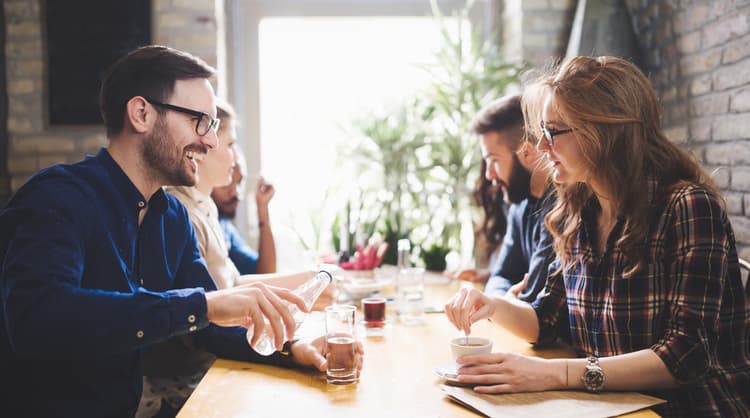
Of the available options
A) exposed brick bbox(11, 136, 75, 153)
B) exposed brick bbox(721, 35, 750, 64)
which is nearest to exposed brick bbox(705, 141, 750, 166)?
exposed brick bbox(721, 35, 750, 64)

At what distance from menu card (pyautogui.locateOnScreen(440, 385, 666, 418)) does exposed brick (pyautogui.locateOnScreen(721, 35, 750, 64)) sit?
1.82 meters

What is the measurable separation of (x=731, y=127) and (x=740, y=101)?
119mm

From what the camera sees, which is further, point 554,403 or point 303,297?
point 303,297

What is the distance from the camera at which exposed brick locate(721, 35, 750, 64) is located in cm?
257

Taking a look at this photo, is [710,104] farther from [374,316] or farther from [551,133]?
[374,316]

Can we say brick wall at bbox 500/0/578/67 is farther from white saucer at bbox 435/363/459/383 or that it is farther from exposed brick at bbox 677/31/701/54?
white saucer at bbox 435/363/459/383

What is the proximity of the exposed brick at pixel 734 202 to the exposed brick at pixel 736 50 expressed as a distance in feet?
1.74

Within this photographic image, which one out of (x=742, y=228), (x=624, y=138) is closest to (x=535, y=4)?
(x=742, y=228)

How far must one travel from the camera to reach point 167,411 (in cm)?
190

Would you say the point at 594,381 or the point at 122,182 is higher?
the point at 122,182

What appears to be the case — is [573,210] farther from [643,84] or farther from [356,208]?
[356,208]

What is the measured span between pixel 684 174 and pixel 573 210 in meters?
0.28

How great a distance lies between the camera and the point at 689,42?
3047 millimetres

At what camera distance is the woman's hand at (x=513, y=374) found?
131 cm
